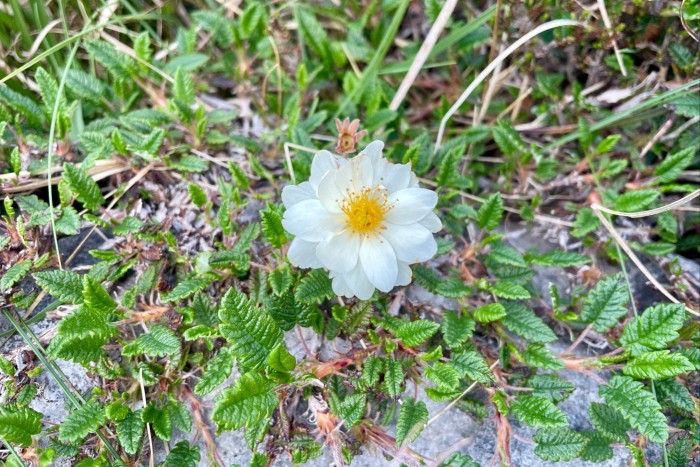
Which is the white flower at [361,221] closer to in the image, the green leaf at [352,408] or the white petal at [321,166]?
the white petal at [321,166]

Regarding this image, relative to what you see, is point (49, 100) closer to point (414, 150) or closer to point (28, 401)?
point (28, 401)

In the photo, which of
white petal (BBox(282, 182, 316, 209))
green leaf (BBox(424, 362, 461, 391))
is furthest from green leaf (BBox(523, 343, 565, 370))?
white petal (BBox(282, 182, 316, 209))

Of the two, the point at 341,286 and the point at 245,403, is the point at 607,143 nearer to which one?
the point at 341,286

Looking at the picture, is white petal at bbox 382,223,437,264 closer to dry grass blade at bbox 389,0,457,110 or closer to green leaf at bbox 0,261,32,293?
dry grass blade at bbox 389,0,457,110

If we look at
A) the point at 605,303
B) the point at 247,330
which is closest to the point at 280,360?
the point at 247,330

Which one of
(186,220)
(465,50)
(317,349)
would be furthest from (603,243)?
(186,220)
